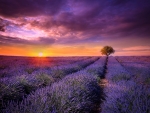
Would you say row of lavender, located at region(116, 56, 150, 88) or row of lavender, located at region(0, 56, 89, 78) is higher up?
row of lavender, located at region(0, 56, 89, 78)

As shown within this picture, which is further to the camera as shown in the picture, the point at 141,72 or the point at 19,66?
the point at 19,66

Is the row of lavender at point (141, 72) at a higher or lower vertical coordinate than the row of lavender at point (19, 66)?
lower

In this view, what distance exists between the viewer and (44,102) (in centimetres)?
247

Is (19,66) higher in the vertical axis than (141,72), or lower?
higher

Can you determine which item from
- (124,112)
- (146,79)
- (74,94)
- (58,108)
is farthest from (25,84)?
(146,79)

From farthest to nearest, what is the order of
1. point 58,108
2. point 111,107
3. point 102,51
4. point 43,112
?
point 102,51, point 111,107, point 58,108, point 43,112

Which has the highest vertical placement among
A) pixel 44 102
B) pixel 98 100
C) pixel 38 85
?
pixel 44 102

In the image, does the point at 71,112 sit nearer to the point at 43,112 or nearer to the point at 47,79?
the point at 43,112

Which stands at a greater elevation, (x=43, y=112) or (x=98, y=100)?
(x=43, y=112)

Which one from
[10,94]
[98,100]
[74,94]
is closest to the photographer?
[74,94]

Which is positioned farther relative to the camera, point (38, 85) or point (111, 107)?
point (38, 85)

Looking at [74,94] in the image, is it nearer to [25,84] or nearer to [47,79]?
[25,84]

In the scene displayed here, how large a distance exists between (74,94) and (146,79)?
223 inches

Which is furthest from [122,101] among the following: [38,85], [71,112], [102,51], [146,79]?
[102,51]
